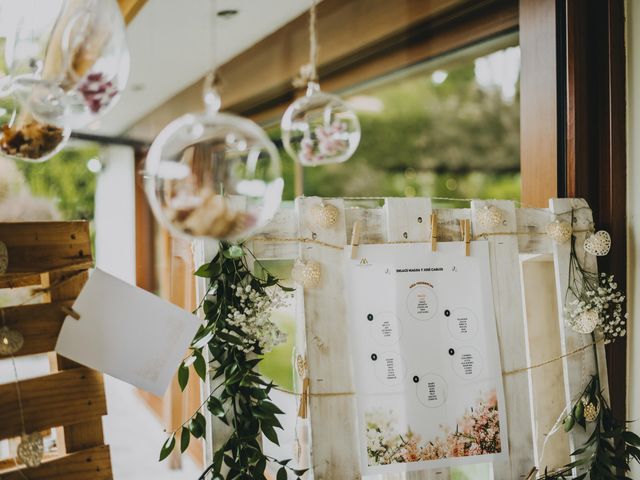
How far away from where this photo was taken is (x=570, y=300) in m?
1.67

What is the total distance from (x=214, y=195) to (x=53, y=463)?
2.50 feet

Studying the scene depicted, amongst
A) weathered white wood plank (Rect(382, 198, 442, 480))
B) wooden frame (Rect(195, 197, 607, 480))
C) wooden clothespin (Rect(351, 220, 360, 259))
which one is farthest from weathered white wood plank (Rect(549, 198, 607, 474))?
wooden clothespin (Rect(351, 220, 360, 259))

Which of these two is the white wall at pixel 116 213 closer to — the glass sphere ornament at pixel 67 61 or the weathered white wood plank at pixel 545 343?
the glass sphere ornament at pixel 67 61

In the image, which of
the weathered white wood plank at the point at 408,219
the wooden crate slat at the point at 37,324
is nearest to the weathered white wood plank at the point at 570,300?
the weathered white wood plank at the point at 408,219

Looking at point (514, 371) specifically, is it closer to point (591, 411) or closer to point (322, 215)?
point (591, 411)

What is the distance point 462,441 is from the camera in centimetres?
149

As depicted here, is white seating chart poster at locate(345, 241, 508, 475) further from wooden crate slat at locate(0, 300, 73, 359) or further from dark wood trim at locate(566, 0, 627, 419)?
wooden crate slat at locate(0, 300, 73, 359)

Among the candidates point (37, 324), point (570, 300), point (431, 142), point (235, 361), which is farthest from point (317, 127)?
point (431, 142)

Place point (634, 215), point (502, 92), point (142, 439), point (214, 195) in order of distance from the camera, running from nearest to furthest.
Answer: point (214, 195) < point (634, 215) < point (142, 439) < point (502, 92)

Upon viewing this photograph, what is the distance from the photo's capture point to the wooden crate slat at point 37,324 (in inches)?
46.0

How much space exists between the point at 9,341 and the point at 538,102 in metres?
1.63

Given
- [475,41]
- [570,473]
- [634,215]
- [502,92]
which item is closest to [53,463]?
[570,473]

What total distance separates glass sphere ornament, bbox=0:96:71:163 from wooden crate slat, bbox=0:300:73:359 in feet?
1.11

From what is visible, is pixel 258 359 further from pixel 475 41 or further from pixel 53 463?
→ pixel 475 41
